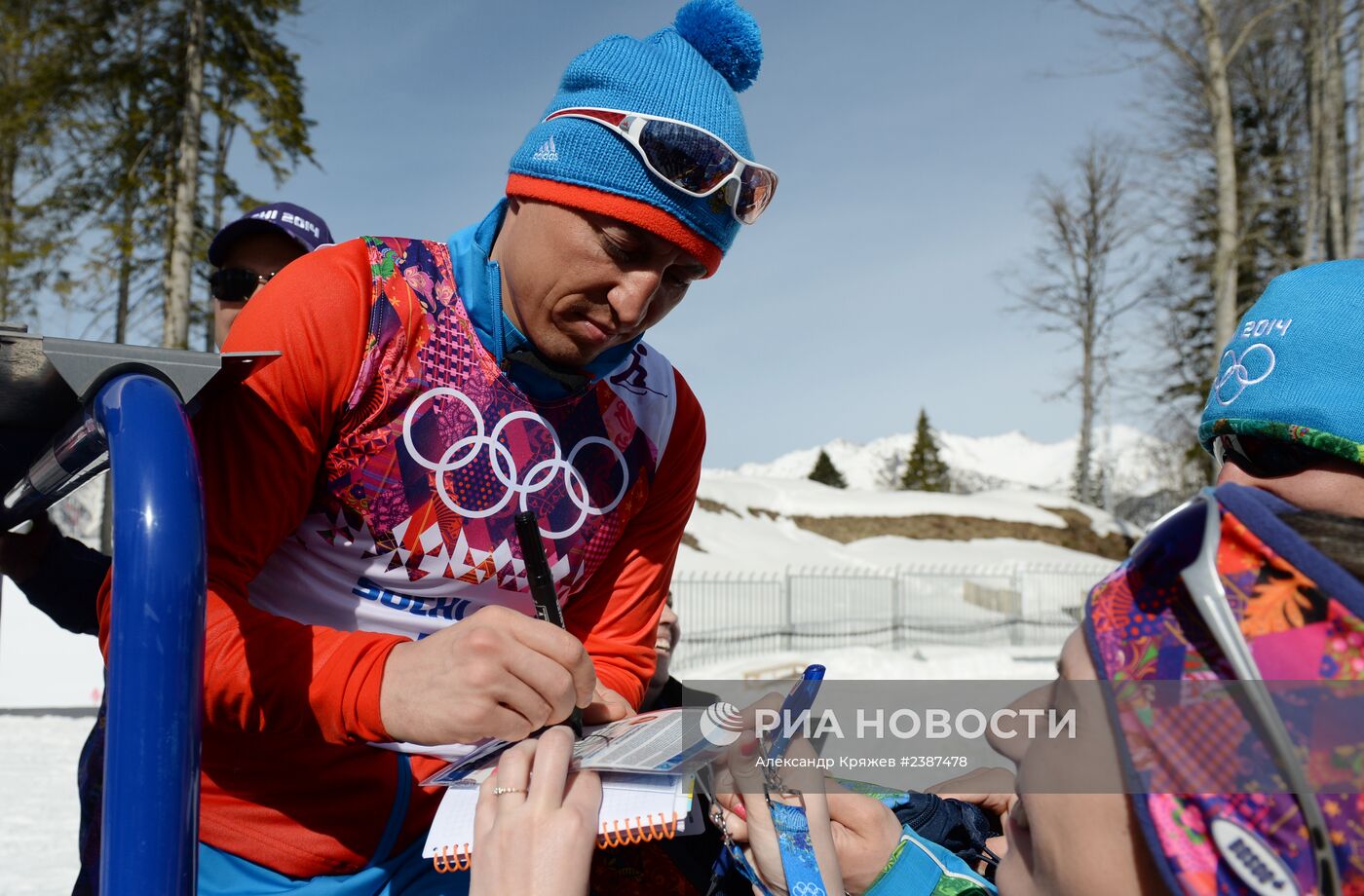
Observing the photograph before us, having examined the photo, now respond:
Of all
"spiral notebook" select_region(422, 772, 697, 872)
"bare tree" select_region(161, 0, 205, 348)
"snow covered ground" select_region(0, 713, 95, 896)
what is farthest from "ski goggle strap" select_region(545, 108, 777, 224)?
"bare tree" select_region(161, 0, 205, 348)

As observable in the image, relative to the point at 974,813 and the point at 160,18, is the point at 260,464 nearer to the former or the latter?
the point at 974,813

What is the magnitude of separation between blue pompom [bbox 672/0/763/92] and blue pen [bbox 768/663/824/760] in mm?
1108

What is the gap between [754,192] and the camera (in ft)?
5.63

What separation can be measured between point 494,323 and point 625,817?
0.85 m

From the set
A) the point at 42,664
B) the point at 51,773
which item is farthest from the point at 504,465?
the point at 42,664

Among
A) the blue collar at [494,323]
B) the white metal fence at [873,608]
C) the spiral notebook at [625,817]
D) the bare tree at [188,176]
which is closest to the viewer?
the spiral notebook at [625,817]

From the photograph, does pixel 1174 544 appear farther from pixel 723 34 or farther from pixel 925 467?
pixel 925 467

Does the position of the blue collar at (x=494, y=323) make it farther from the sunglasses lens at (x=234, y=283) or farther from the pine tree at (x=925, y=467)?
the pine tree at (x=925, y=467)

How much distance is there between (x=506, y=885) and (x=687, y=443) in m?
1.06

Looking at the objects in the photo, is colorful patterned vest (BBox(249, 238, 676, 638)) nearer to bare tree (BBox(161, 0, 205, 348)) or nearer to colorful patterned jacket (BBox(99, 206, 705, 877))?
colorful patterned jacket (BBox(99, 206, 705, 877))

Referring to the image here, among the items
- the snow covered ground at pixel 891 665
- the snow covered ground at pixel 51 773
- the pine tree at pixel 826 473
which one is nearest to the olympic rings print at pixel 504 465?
the snow covered ground at pixel 51 773

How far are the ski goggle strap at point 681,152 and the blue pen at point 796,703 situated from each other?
2.63ft

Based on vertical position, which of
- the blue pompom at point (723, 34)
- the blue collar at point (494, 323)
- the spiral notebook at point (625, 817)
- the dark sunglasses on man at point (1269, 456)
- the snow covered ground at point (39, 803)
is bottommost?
the snow covered ground at point (39, 803)

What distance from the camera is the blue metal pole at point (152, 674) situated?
0.79 meters
